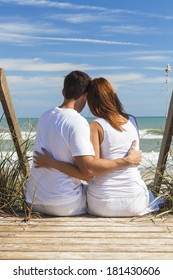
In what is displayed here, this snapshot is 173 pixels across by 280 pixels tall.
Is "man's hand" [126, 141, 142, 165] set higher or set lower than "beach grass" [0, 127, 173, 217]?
higher

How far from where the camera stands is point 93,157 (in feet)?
11.7

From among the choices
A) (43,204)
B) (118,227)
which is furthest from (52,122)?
(118,227)

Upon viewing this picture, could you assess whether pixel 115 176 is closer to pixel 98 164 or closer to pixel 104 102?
pixel 98 164

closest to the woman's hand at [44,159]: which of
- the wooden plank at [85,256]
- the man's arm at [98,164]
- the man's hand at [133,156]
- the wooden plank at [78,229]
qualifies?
the man's arm at [98,164]

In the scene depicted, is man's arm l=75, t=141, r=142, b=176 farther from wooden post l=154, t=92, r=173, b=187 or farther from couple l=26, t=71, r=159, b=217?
wooden post l=154, t=92, r=173, b=187

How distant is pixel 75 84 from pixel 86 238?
3.86 ft

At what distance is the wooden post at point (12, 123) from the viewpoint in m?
4.35

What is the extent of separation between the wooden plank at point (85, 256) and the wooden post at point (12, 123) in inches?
56.8

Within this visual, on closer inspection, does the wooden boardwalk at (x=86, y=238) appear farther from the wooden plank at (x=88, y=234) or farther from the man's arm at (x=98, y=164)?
the man's arm at (x=98, y=164)

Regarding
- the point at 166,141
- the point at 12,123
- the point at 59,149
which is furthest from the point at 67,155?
the point at 166,141

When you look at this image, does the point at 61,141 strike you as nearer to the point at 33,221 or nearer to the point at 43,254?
the point at 33,221

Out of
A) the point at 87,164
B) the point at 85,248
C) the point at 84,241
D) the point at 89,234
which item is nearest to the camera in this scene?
the point at 85,248

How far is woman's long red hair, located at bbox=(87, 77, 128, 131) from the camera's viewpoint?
3711 millimetres

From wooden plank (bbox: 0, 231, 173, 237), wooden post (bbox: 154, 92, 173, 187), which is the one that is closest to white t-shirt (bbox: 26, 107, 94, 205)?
wooden plank (bbox: 0, 231, 173, 237)
